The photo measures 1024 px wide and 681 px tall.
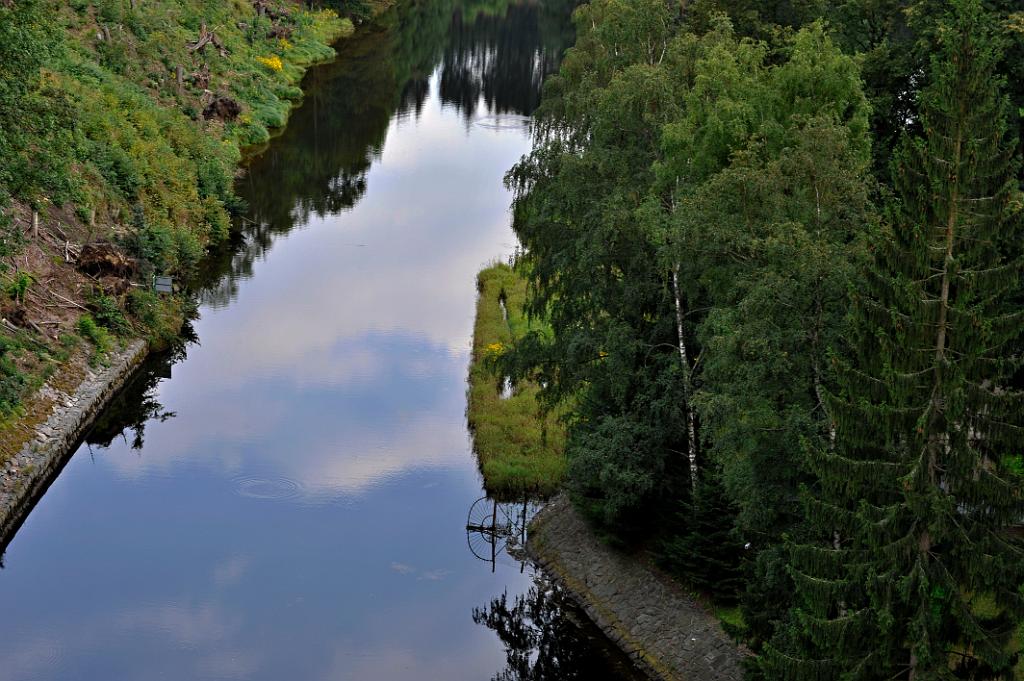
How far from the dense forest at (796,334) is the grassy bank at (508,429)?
2.86m

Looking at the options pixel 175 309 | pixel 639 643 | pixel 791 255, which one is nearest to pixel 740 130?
pixel 791 255

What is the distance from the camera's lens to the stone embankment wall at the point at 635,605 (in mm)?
28906

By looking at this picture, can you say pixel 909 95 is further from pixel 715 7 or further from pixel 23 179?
pixel 23 179

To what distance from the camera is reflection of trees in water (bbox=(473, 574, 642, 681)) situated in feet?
98.7

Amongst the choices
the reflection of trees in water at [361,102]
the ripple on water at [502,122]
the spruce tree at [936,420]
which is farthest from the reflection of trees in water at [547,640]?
the ripple on water at [502,122]

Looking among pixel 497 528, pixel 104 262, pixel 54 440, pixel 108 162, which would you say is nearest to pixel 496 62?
pixel 108 162

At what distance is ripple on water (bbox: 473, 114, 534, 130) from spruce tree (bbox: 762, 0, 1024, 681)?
66326 mm

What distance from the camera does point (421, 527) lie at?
120ft

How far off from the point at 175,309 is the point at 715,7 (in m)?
28.8

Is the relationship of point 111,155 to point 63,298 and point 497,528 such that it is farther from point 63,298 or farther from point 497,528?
point 497,528

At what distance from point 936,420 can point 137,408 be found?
3020cm

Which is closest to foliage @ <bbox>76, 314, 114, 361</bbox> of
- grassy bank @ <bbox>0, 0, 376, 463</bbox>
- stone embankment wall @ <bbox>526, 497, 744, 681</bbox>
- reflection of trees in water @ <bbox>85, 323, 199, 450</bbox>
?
grassy bank @ <bbox>0, 0, 376, 463</bbox>

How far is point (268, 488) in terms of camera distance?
1491 inches

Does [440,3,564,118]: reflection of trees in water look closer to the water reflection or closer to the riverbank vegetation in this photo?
the riverbank vegetation
